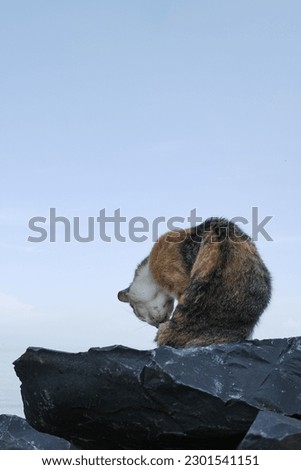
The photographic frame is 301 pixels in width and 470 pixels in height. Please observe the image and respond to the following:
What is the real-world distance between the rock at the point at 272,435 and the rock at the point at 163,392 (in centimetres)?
47

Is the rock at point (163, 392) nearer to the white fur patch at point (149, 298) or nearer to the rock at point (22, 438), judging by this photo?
the rock at point (22, 438)

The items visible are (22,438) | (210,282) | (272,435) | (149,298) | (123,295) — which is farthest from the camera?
(123,295)

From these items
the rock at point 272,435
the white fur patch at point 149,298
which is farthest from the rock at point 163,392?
the white fur patch at point 149,298

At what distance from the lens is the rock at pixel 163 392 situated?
561 cm

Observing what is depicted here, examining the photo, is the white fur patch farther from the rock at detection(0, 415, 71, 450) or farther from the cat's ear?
the rock at detection(0, 415, 71, 450)

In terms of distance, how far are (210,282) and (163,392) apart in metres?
1.38

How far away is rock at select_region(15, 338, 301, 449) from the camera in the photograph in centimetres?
561

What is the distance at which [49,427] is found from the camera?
6.26m

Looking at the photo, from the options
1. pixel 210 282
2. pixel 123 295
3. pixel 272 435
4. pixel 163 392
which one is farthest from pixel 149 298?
pixel 272 435

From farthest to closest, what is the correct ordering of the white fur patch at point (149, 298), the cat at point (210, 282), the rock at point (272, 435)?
the white fur patch at point (149, 298), the cat at point (210, 282), the rock at point (272, 435)

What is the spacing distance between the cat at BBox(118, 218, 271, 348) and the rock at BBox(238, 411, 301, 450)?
167 centimetres

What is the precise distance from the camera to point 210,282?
6676 millimetres

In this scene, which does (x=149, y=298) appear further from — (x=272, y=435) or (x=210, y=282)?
(x=272, y=435)

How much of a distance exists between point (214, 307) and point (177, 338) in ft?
1.55
